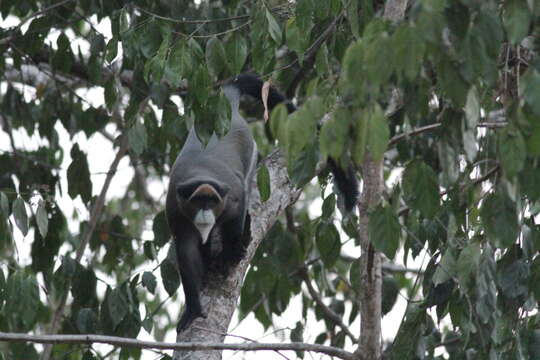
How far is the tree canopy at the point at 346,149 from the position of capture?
224 cm

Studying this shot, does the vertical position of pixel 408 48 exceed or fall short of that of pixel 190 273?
it falls short

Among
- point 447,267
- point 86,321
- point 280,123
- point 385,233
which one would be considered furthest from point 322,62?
point 86,321

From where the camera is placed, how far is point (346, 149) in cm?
234

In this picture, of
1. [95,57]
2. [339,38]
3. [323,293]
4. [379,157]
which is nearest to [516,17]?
[379,157]

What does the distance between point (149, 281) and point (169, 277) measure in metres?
0.14

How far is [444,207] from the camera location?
3369 mm

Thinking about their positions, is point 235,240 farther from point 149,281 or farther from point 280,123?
point 280,123

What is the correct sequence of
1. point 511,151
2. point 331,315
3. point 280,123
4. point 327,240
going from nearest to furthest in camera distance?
1. point 511,151
2. point 280,123
3. point 327,240
4. point 331,315

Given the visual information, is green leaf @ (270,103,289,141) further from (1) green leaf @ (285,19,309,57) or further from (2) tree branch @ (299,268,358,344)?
(2) tree branch @ (299,268,358,344)

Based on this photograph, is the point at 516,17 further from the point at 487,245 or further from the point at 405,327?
the point at 405,327

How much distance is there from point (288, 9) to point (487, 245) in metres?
1.43

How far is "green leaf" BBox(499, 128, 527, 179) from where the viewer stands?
2186mm

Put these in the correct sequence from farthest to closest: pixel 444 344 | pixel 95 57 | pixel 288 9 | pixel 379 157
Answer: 1. pixel 95 57
2. pixel 444 344
3. pixel 288 9
4. pixel 379 157

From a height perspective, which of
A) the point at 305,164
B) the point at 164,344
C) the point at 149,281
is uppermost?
the point at 149,281
